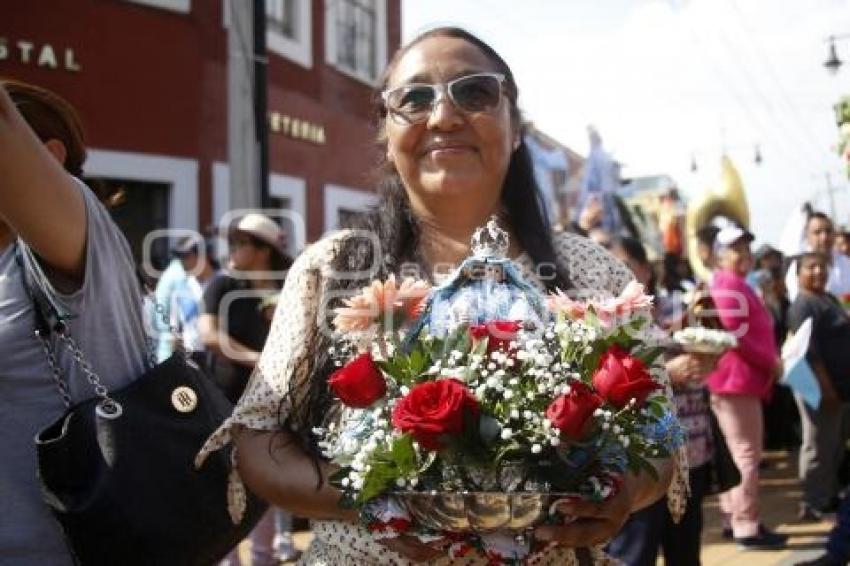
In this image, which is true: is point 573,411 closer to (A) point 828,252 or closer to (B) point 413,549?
(B) point 413,549

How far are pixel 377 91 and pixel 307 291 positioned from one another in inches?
19.9

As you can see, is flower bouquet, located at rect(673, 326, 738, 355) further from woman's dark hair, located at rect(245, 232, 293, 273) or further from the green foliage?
the green foliage

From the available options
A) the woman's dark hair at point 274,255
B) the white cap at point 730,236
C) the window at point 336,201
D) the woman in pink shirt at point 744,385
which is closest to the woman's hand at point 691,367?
the woman in pink shirt at point 744,385

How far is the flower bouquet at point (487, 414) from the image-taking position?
65.1 inches

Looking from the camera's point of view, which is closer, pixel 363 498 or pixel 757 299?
pixel 363 498

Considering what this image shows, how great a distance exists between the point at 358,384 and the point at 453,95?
2.18 ft

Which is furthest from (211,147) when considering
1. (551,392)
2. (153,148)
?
(551,392)

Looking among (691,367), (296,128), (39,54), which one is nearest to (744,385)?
(691,367)

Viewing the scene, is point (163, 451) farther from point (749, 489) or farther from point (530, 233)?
point (749, 489)

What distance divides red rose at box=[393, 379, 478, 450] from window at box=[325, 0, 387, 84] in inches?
524

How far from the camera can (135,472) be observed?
196 cm

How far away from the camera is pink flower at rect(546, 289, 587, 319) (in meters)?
1.83

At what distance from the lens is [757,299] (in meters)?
7.13

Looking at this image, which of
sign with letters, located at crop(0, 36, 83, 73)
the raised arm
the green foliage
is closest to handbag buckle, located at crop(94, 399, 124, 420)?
the raised arm
